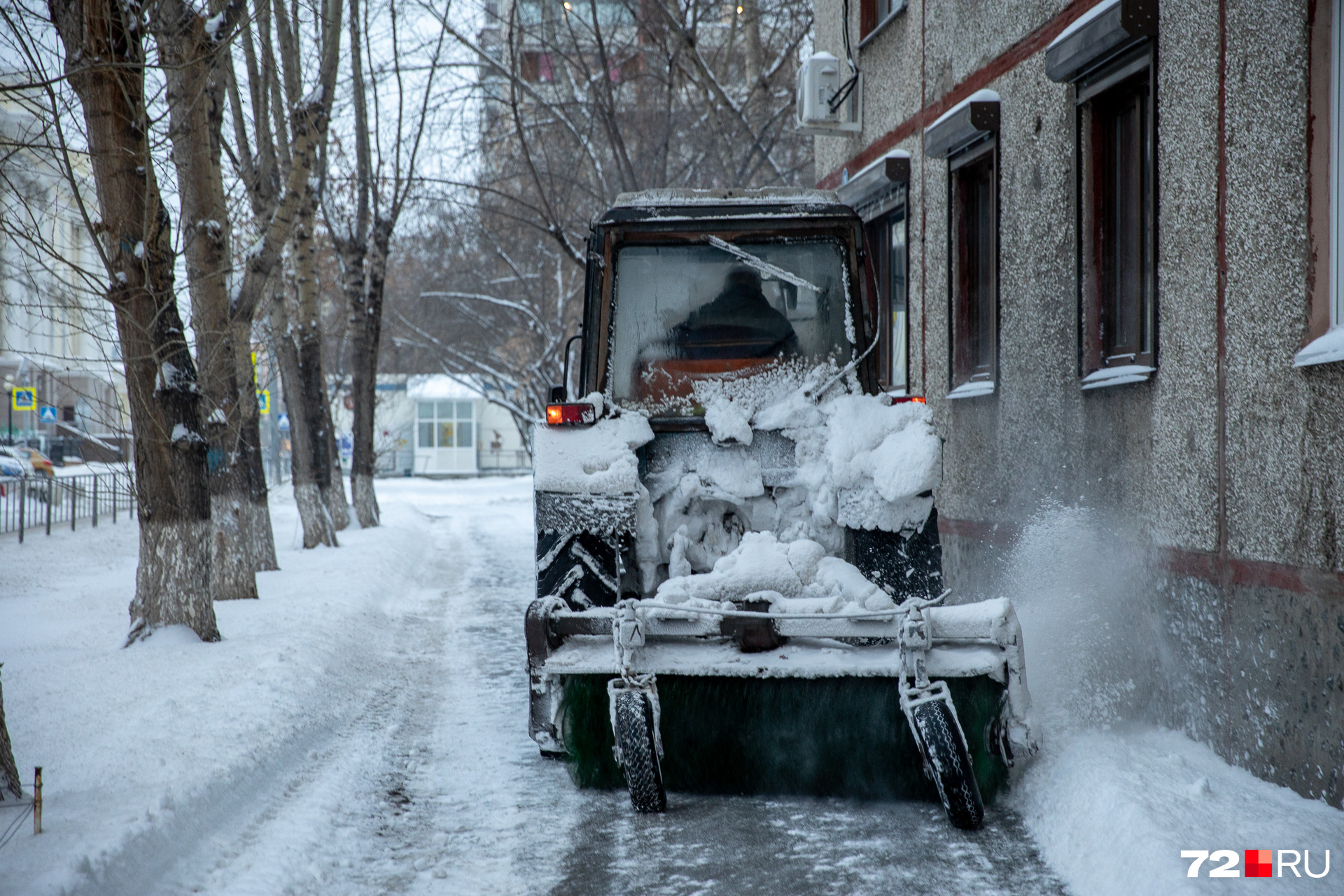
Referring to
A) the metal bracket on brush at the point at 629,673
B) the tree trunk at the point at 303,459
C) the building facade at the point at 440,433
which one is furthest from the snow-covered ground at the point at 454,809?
the building facade at the point at 440,433

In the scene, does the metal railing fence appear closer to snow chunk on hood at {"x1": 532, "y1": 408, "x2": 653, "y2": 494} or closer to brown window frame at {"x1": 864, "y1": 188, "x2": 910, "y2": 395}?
brown window frame at {"x1": 864, "y1": 188, "x2": 910, "y2": 395}

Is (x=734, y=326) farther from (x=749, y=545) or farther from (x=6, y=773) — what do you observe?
(x=6, y=773)

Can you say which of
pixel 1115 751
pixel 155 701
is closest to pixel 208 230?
pixel 155 701

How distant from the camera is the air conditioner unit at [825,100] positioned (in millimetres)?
11500

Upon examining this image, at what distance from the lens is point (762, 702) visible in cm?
436

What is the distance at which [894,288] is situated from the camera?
1145 centimetres

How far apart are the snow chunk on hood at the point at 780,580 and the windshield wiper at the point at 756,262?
1458 mm

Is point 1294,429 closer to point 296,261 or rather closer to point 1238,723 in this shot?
point 1238,723

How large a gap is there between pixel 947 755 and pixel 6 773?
334 centimetres

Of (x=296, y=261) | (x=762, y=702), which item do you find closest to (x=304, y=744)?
(x=762, y=702)

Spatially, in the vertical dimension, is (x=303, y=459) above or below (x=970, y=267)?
below

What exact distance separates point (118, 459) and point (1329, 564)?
24.8ft

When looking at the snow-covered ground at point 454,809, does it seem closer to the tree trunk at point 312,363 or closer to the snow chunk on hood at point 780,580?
the snow chunk on hood at point 780,580

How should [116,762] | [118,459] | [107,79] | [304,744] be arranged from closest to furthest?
[116,762], [304,744], [107,79], [118,459]
